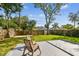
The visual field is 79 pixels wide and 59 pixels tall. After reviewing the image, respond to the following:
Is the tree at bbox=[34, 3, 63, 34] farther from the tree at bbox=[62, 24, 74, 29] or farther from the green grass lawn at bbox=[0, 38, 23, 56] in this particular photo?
the green grass lawn at bbox=[0, 38, 23, 56]

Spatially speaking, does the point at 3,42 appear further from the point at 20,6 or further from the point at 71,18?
the point at 71,18

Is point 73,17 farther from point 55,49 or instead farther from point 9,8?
point 9,8

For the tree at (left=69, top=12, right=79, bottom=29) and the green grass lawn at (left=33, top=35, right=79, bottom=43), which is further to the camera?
the green grass lawn at (left=33, top=35, right=79, bottom=43)

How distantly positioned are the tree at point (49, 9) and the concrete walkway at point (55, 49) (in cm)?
43

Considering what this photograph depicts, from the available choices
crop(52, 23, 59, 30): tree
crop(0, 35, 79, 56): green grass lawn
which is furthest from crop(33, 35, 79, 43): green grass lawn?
crop(52, 23, 59, 30): tree

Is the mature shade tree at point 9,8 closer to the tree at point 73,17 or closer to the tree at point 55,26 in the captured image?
the tree at point 55,26

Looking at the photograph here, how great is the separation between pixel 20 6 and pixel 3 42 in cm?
81

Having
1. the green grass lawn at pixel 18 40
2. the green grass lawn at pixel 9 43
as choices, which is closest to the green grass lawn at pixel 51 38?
the green grass lawn at pixel 18 40

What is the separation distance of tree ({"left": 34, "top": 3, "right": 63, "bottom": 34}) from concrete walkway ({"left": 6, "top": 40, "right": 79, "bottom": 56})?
431 mm

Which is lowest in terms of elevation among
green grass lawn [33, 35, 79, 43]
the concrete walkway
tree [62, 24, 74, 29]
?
the concrete walkway

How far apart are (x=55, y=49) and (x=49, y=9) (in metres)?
0.83

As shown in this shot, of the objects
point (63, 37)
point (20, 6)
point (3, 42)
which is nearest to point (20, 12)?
point (20, 6)

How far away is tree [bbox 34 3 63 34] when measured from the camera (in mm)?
5010

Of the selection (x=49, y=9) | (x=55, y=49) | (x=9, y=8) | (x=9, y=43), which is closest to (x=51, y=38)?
(x=55, y=49)
